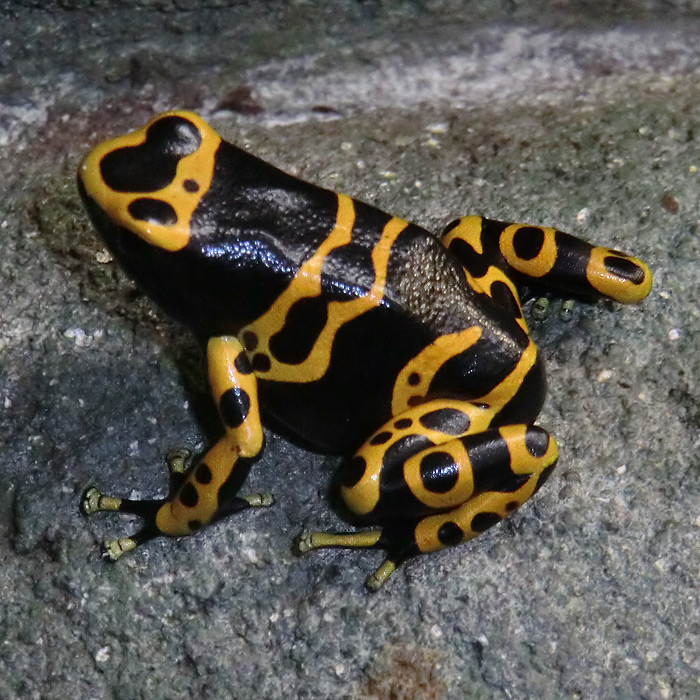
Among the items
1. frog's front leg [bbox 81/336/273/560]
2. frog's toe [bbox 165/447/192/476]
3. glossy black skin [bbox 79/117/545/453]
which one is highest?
glossy black skin [bbox 79/117/545/453]

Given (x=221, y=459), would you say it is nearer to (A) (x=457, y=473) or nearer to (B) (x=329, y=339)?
(B) (x=329, y=339)

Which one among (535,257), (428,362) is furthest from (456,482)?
(535,257)

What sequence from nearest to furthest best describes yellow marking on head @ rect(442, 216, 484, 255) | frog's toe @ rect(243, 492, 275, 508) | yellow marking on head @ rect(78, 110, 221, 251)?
yellow marking on head @ rect(78, 110, 221, 251)
frog's toe @ rect(243, 492, 275, 508)
yellow marking on head @ rect(442, 216, 484, 255)

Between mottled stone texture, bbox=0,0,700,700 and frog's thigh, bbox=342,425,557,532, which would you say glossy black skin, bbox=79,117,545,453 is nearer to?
frog's thigh, bbox=342,425,557,532

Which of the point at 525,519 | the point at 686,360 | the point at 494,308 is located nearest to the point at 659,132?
the point at 686,360

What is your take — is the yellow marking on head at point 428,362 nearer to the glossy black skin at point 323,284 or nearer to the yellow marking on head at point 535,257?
the glossy black skin at point 323,284

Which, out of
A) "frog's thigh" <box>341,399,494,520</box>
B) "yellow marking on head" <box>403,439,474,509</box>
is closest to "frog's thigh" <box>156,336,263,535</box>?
"frog's thigh" <box>341,399,494,520</box>
